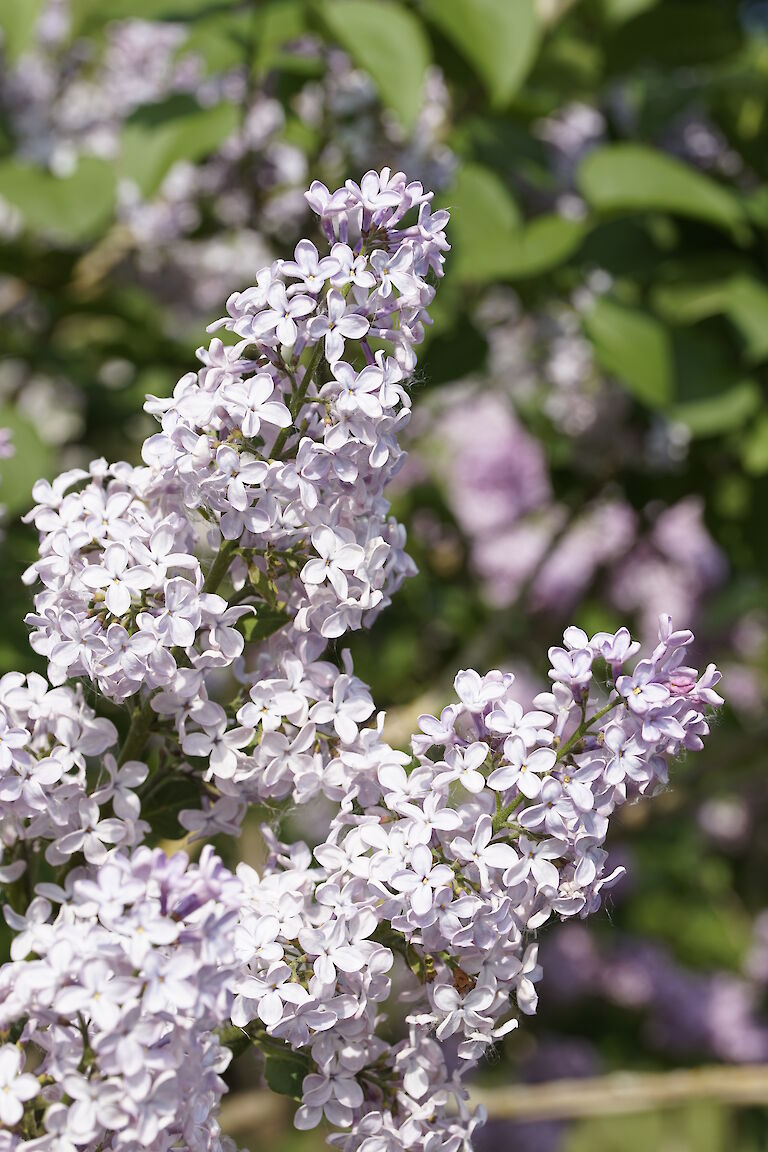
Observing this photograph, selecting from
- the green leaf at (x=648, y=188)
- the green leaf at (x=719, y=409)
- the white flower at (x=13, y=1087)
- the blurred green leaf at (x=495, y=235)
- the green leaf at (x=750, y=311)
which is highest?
the white flower at (x=13, y=1087)

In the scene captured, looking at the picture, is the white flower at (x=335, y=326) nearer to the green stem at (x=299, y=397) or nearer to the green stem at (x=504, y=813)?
the green stem at (x=299, y=397)

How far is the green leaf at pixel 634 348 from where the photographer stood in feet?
3.67

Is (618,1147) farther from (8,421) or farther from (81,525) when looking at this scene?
(81,525)

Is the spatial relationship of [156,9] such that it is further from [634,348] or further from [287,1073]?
[287,1073]

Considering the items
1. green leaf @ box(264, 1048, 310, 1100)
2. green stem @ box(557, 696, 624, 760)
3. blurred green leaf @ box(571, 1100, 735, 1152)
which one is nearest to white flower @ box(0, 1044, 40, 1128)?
green leaf @ box(264, 1048, 310, 1100)

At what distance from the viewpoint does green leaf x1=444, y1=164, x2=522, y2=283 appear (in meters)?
1.09

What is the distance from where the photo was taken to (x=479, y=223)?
1.13 m

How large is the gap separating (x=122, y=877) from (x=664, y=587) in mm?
1592

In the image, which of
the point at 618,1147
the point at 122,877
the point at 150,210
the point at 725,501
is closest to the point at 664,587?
the point at 725,501

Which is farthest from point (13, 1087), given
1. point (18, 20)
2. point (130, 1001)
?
point (18, 20)

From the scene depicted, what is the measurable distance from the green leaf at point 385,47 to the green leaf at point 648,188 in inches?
7.3

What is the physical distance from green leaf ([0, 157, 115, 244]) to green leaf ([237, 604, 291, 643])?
66cm

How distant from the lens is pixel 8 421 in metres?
1.19

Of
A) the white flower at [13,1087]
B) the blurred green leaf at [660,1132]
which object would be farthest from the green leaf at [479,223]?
the blurred green leaf at [660,1132]
